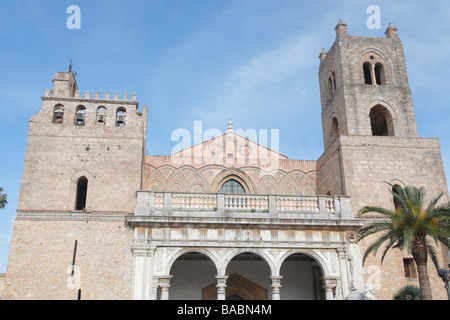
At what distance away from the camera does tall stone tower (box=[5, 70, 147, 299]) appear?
57.4 feet

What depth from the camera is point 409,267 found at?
1980cm

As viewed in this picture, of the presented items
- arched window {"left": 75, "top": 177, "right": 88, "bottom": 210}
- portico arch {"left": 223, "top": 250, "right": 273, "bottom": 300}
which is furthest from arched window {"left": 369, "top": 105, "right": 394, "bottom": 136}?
arched window {"left": 75, "top": 177, "right": 88, "bottom": 210}

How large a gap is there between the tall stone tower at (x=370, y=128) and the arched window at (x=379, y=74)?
0.17 feet

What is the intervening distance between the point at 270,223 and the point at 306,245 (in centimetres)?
165

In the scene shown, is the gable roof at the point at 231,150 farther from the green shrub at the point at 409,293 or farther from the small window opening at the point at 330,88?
the green shrub at the point at 409,293

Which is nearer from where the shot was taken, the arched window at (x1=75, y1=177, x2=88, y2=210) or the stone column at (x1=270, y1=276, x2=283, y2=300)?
the stone column at (x1=270, y1=276, x2=283, y2=300)

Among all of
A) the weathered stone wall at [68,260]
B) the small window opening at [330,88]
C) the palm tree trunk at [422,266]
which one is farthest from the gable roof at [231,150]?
the palm tree trunk at [422,266]

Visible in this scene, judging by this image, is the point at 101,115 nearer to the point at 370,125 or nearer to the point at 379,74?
the point at 370,125

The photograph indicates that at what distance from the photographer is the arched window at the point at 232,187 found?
24.8 metres

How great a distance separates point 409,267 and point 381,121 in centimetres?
884

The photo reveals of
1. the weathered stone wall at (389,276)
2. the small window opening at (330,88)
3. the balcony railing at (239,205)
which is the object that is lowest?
the weathered stone wall at (389,276)

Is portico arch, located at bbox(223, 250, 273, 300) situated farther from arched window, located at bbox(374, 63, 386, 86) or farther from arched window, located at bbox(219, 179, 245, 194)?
arched window, located at bbox(374, 63, 386, 86)

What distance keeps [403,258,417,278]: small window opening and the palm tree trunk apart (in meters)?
3.21
